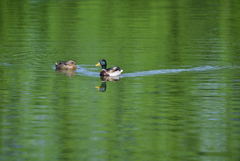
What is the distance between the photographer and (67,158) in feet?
55.0

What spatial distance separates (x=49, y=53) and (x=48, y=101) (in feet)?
31.5

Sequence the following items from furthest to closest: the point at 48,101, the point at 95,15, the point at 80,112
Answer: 1. the point at 95,15
2. the point at 48,101
3. the point at 80,112

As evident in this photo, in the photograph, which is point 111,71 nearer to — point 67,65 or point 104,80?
point 104,80

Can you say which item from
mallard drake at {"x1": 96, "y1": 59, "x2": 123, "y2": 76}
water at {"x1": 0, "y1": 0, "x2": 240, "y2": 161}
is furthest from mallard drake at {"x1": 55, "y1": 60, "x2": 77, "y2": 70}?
mallard drake at {"x1": 96, "y1": 59, "x2": 123, "y2": 76}

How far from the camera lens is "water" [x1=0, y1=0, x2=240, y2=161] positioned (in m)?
17.9

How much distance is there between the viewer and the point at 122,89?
2467 cm

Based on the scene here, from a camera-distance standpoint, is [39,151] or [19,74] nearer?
[39,151]

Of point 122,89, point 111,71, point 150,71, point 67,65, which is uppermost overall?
point 67,65

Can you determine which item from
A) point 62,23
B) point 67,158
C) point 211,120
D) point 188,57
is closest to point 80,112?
point 211,120

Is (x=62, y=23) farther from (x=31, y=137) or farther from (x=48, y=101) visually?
(x=31, y=137)

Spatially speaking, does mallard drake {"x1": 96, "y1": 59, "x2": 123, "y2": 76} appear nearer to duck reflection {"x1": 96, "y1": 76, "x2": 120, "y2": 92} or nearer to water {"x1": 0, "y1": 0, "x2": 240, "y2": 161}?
duck reflection {"x1": 96, "y1": 76, "x2": 120, "y2": 92}

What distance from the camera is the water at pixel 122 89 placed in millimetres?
17859

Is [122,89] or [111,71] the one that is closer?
[122,89]

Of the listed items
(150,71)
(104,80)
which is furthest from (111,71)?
(150,71)
